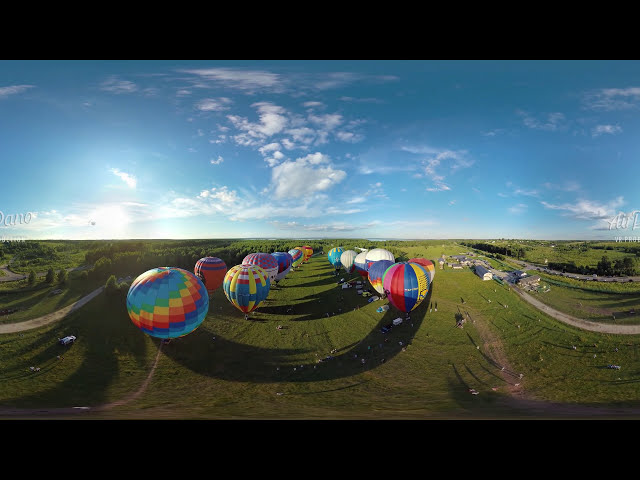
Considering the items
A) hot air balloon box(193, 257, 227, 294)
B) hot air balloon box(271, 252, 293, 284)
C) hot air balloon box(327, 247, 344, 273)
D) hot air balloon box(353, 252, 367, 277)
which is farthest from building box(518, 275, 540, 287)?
hot air balloon box(193, 257, 227, 294)

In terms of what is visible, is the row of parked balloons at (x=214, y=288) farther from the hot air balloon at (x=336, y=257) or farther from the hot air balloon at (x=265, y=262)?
the hot air balloon at (x=336, y=257)

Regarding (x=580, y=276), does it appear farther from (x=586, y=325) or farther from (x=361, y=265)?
(x=361, y=265)

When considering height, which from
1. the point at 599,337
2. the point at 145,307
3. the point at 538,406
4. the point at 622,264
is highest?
the point at 622,264

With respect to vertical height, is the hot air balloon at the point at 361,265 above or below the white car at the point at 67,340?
above

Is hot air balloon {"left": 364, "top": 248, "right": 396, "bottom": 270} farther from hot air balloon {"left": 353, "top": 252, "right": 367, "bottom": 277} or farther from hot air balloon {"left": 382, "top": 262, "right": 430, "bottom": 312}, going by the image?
hot air balloon {"left": 382, "top": 262, "right": 430, "bottom": 312}

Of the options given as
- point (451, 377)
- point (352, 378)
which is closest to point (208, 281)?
point (352, 378)

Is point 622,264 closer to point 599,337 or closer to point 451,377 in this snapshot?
point 599,337

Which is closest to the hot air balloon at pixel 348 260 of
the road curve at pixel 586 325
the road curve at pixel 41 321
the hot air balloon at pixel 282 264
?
the hot air balloon at pixel 282 264

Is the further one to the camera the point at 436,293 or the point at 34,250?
the point at 436,293
